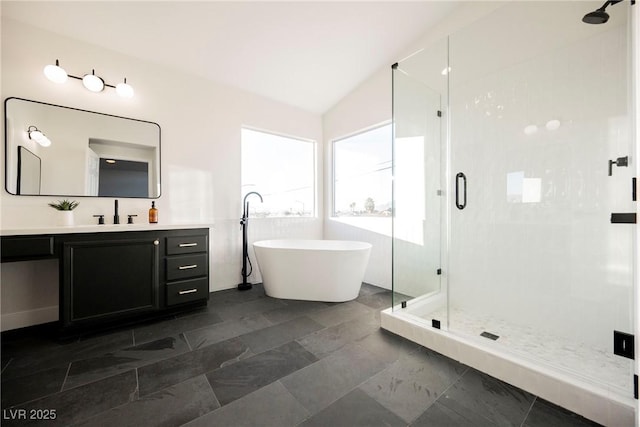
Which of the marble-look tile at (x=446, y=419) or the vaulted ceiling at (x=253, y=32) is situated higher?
the vaulted ceiling at (x=253, y=32)

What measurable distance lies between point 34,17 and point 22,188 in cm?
137

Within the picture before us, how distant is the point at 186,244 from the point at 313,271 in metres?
1.25

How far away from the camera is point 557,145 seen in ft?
6.55

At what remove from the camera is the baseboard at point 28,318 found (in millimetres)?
2062

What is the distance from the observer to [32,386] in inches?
55.3

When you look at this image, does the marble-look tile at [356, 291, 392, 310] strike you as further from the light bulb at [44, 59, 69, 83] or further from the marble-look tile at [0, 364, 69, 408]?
the light bulb at [44, 59, 69, 83]

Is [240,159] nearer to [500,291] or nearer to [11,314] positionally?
[11,314]

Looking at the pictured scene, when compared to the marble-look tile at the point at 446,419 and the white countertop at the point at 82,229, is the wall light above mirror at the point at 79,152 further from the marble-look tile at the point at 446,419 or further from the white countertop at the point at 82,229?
the marble-look tile at the point at 446,419

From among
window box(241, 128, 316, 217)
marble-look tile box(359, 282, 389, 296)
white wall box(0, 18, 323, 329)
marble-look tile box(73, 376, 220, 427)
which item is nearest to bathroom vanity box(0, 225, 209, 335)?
white wall box(0, 18, 323, 329)

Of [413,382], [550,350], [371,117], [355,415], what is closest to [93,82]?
[371,117]

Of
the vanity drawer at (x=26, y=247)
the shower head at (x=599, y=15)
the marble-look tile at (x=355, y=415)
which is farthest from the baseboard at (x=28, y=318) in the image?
the shower head at (x=599, y=15)

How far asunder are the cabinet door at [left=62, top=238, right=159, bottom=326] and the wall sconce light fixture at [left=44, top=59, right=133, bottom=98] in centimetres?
142

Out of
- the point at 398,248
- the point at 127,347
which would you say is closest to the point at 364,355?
the point at 398,248

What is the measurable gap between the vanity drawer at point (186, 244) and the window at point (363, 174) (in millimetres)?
2005
